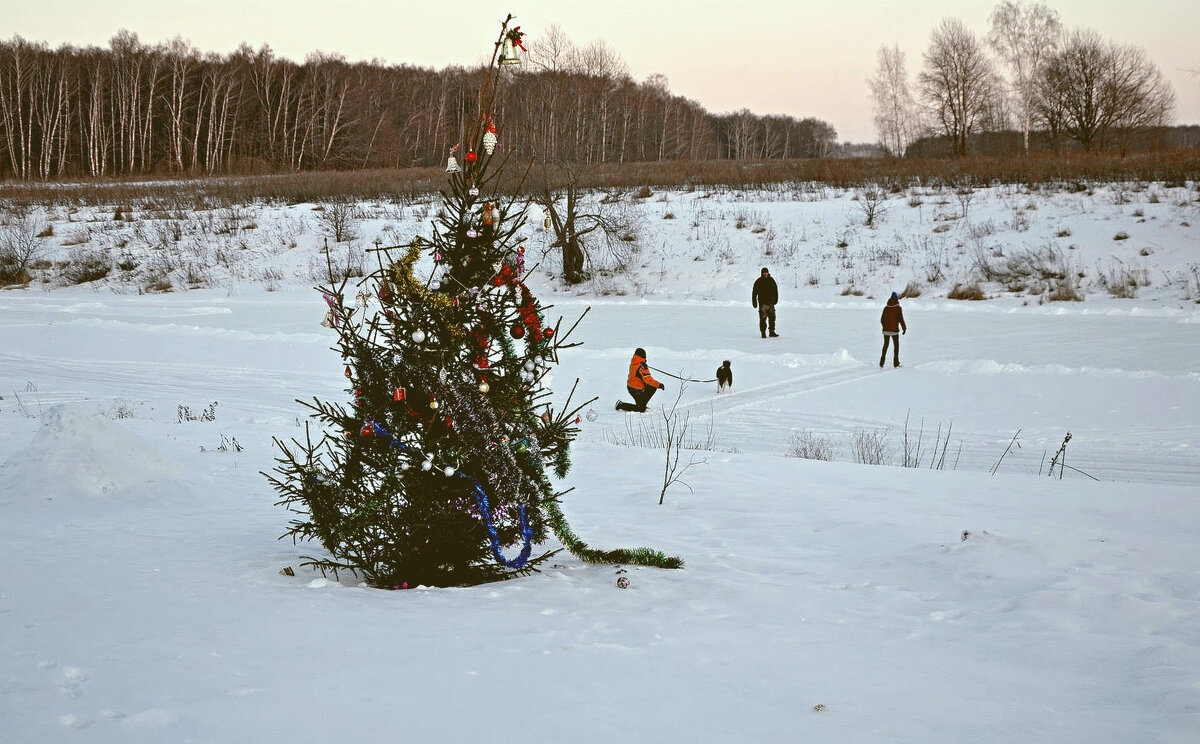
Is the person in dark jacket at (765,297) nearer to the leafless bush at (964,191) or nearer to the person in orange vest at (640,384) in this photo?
the person in orange vest at (640,384)

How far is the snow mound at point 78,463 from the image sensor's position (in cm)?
616

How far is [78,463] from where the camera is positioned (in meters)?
6.38

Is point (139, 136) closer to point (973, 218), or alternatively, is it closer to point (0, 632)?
point (973, 218)

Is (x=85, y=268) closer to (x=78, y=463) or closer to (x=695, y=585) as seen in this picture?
(x=78, y=463)

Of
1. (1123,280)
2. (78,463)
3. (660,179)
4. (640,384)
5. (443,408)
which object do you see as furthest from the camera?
(660,179)

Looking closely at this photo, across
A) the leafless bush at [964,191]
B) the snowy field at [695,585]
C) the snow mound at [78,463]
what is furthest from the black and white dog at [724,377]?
the leafless bush at [964,191]

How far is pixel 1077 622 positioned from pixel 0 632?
469cm

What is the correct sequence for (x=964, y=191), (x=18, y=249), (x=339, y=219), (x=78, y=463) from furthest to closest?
(x=18, y=249) < (x=339, y=219) < (x=964, y=191) < (x=78, y=463)

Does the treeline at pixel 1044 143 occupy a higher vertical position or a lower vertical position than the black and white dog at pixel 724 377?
higher

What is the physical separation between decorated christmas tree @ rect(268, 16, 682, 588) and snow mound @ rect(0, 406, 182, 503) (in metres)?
2.29

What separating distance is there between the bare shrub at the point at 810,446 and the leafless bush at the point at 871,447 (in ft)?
0.96

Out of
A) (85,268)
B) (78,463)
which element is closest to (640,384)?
(78,463)

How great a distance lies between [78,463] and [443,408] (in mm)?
3348

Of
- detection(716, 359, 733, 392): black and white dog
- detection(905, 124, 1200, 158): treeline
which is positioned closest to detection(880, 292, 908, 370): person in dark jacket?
detection(716, 359, 733, 392): black and white dog
